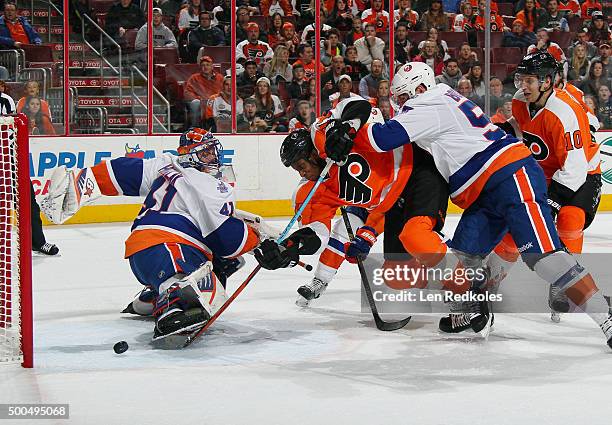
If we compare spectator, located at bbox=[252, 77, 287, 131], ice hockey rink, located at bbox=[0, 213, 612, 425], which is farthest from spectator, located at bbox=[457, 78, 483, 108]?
ice hockey rink, located at bbox=[0, 213, 612, 425]

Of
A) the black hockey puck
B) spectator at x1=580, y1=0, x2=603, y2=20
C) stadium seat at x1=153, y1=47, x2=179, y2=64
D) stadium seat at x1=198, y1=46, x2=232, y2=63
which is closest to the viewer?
the black hockey puck

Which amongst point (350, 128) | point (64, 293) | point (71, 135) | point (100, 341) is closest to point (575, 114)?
point (350, 128)

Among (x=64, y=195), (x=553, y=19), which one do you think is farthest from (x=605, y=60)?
(x=64, y=195)

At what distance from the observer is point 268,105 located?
8.65 metres

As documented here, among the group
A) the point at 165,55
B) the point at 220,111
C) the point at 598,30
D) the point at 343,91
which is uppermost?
the point at 598,30

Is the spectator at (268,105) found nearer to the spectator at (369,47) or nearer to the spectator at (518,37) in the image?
the spectator at (369,47)

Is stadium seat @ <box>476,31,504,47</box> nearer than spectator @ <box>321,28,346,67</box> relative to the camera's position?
No

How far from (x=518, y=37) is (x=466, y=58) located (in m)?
0.65

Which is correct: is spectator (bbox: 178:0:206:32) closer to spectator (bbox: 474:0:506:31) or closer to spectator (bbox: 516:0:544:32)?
spectator (bbox: 474:0:506:31)

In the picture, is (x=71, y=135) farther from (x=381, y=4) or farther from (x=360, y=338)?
(x=360, y=338)

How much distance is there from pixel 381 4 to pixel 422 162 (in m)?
5.26

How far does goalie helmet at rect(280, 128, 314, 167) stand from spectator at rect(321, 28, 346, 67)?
4993mm

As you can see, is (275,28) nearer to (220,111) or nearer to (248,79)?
(248,79)

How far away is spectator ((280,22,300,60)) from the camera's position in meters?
8.85
